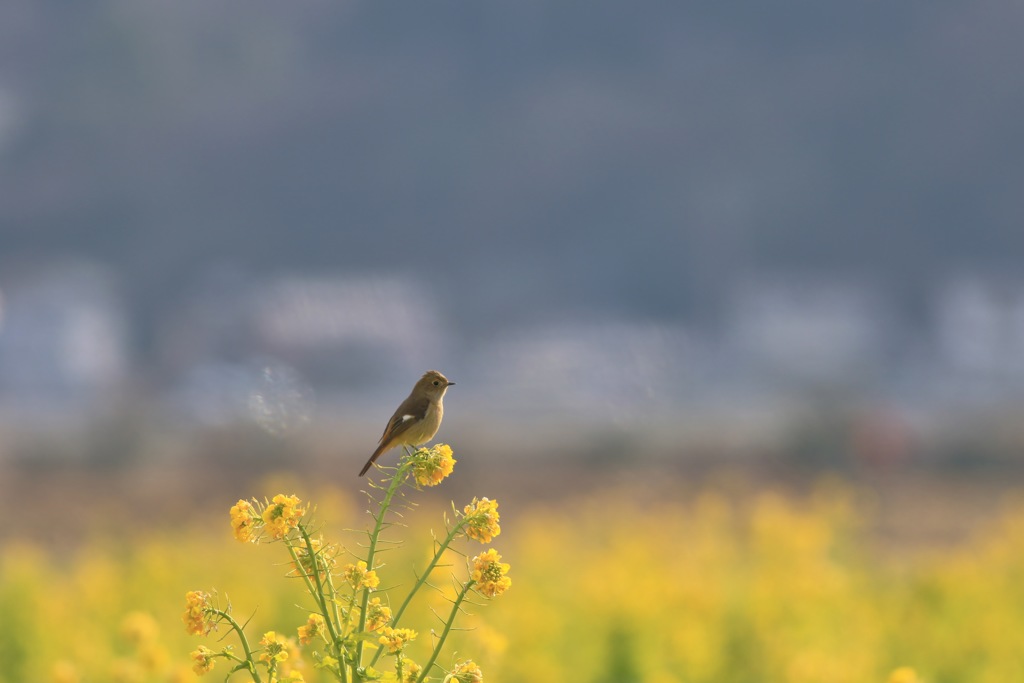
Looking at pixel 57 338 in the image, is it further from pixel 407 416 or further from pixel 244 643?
pixel 244 643

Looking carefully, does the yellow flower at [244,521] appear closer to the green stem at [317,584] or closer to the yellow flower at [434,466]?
the green stem at [317,584]

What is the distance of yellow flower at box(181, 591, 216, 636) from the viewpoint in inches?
81.2

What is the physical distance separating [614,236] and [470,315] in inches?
445

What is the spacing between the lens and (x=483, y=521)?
2059mm

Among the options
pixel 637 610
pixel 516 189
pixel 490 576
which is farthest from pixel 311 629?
pixel 516 189

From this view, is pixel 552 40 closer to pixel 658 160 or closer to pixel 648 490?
pixel 658 160

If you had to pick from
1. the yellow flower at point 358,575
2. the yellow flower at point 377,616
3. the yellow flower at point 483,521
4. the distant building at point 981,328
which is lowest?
the yellow flower at point 377,616

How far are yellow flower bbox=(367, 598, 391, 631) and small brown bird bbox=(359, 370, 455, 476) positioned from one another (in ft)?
0.77

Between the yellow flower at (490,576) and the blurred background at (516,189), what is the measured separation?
28.5 m

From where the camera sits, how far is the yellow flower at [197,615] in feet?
6.77

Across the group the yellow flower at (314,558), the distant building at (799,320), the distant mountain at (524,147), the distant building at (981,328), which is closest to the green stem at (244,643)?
the yellow flower at (314,558)

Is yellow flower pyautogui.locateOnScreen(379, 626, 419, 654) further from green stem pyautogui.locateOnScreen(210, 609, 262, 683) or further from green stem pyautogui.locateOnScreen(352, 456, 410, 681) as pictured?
green stem pyautogui.locateOnScreen(210, 609, 262, 683)

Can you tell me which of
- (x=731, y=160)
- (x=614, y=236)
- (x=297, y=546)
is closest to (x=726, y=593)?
(x=297, y=546)

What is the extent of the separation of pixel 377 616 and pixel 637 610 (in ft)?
11.5
